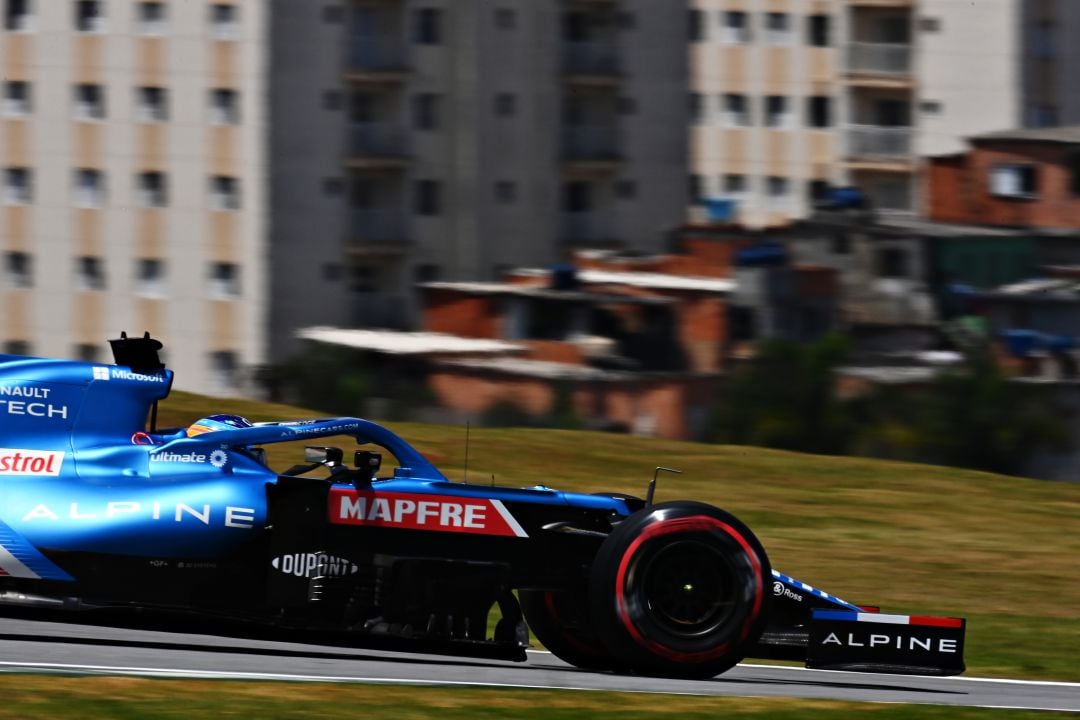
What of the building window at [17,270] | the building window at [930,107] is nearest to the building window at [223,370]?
the building window at [17,270]

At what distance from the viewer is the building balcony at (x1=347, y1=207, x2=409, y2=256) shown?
53.9 m

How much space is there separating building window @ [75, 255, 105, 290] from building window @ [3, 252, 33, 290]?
1.28 meters

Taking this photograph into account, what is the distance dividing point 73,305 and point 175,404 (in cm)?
2582

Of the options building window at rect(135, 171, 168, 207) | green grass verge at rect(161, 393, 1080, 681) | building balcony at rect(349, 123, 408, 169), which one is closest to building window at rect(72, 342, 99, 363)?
building window at rect(135, 171, 168, 207)

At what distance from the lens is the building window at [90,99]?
52.2 meters

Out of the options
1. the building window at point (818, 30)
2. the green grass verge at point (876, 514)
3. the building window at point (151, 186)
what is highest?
the building window at point (818, 30)

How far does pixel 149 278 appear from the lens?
5291cm

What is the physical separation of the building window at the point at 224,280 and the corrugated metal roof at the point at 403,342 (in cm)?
210

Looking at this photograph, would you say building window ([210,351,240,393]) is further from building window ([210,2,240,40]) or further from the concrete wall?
the concrete wall

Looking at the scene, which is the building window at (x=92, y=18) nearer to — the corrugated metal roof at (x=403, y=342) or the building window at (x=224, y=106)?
the building window at (x=224, y=106)

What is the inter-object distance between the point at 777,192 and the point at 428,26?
22.4m

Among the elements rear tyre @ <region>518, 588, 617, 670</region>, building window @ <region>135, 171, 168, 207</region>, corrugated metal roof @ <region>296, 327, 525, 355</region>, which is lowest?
corrugated metal roof @ <region>296, 327, 525, 355</region>

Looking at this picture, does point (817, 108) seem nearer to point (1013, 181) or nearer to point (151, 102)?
point (1013, 181)

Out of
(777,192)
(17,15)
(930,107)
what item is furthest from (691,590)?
(777,192)
